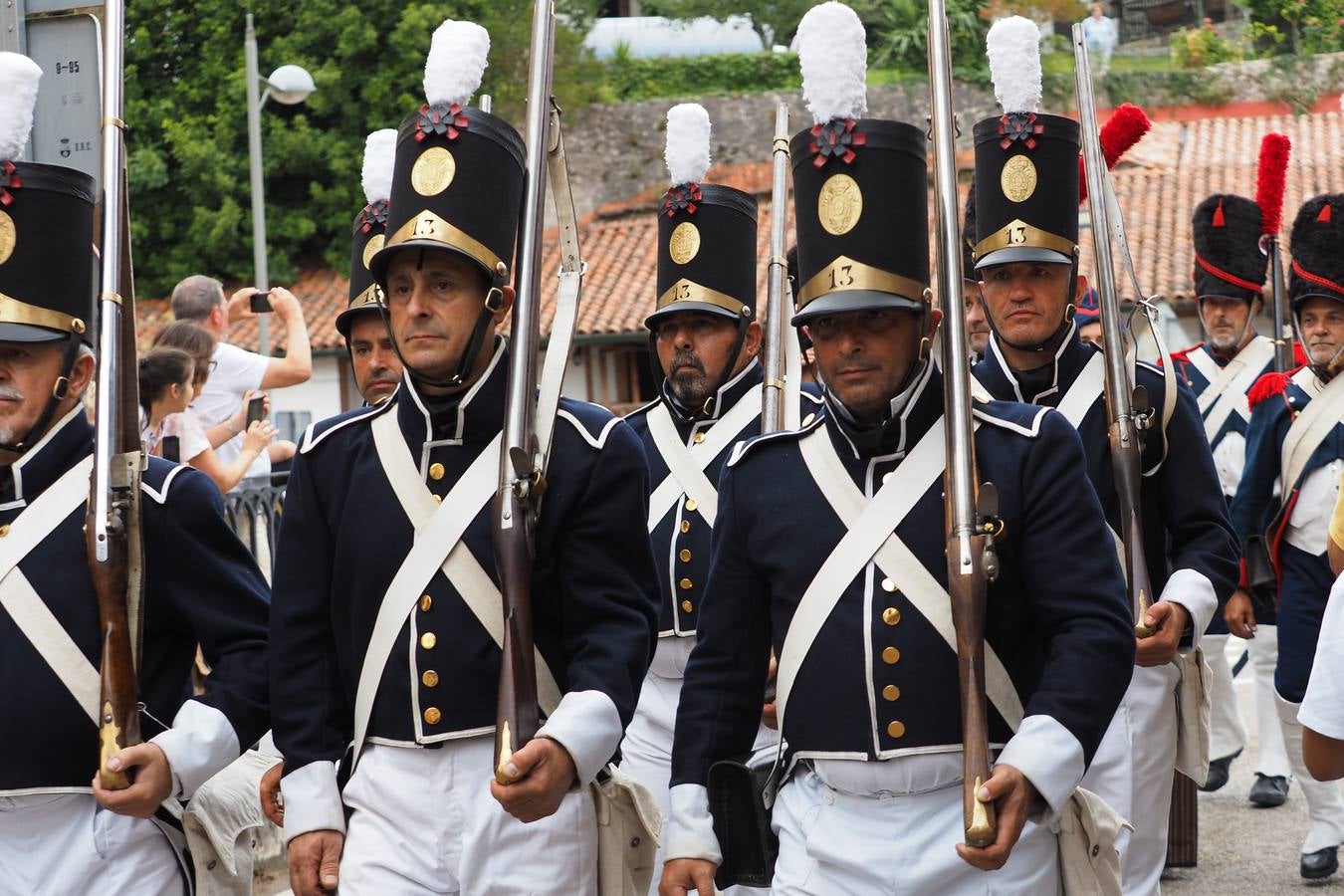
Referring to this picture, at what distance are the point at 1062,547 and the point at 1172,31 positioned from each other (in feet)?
148

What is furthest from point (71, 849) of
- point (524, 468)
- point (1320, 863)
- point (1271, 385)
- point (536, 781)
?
point (1320, 863)

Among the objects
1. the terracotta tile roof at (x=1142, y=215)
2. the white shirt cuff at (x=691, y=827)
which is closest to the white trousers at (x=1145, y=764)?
the white shirt cuff at (x=691, y=827)

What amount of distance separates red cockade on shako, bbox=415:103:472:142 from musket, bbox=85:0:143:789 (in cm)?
62

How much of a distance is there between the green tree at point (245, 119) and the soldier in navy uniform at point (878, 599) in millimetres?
30788

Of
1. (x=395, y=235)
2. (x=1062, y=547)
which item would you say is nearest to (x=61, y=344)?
(x=395, y=235)

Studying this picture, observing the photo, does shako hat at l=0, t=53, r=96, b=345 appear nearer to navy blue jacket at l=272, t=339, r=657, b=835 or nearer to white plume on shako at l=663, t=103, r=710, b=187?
navy blue jacket at l=272, t=339, r=657, b=835

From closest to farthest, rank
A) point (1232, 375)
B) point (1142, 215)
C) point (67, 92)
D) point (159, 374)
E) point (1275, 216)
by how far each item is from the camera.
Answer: point (67, 92) → point (159, 374) → point (1275, 216) → point (1232, 375) → point (1142, 215)

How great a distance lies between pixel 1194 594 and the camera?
548 cm

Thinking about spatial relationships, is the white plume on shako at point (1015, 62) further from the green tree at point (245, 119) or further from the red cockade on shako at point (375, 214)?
the green tree at point (245, 119)

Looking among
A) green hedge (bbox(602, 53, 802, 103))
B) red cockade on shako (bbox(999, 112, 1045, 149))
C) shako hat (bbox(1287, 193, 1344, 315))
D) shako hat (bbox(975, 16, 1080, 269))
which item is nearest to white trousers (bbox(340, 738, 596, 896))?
shako hat (bbox(975, 16, 1080, 269))

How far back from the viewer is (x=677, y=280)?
6.89m

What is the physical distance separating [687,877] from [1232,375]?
261 inches

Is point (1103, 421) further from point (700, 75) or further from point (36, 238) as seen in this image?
point (700, 75)

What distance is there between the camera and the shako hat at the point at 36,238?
4070 millimetres
